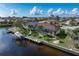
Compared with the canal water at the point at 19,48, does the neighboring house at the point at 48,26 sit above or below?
above

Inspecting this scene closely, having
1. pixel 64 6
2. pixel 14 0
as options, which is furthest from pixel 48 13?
pixel 14 0

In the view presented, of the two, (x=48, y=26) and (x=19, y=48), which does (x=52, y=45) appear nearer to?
(x=48, y=26)

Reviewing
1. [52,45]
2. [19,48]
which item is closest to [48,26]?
[52,45]

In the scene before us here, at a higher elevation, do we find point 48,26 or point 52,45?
point 48,26

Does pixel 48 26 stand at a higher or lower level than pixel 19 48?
higher

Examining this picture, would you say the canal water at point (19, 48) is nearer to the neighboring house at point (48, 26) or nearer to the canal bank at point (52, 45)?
the canal bank at point (52, 45)

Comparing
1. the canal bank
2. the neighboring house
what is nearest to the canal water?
the canal bank

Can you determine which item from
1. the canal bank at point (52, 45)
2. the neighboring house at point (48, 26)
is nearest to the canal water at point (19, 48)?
the canal bank at point (52, 45)

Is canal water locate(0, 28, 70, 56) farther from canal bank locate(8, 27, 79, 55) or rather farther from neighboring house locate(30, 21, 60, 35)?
neighboring house locate(30, 21, 60, 35)
